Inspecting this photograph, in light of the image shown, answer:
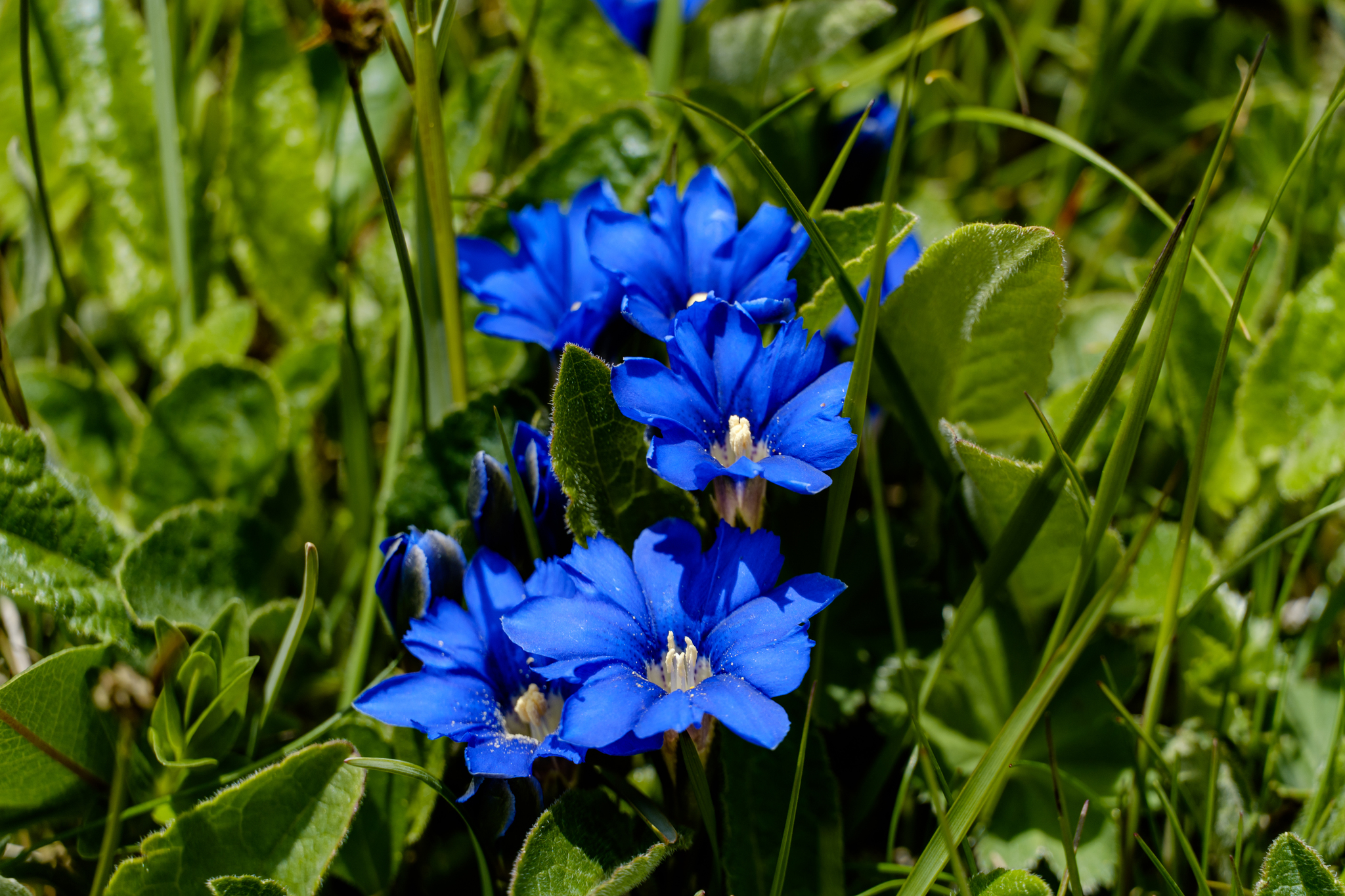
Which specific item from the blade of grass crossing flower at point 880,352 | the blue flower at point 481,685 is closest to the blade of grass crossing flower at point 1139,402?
the blade of grass crossing flower at point 880,352

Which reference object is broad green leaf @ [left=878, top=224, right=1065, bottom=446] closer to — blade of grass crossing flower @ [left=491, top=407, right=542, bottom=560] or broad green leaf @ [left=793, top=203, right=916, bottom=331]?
broad green leaf @ [left=793, top=203, right=916, bottom=331]

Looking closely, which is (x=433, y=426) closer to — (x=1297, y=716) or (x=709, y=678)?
(x=709, y=678)

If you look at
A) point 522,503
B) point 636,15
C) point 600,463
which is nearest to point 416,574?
point 522,503

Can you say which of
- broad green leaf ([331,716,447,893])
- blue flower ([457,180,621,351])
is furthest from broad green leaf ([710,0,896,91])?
broad green leaf ([331,716,447,893])

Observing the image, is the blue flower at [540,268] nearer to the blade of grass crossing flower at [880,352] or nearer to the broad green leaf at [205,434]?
the blade of grass crossing flower at [880,352]

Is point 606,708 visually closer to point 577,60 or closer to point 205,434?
point 205,434

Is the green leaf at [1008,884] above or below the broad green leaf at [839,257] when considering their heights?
below
